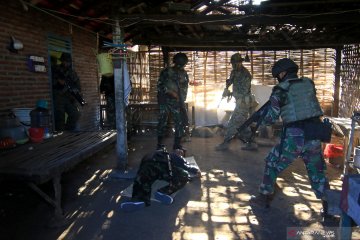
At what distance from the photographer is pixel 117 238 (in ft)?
11.0

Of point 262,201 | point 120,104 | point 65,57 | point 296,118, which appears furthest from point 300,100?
point 65,57

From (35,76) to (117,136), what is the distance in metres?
1.98

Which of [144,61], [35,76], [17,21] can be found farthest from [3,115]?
[144,61]

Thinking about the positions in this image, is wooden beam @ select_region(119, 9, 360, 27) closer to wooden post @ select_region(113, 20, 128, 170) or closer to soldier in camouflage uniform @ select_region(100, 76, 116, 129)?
wooden post @ select_region(113, 20, 128, 170)

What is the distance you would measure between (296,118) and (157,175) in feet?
6.14

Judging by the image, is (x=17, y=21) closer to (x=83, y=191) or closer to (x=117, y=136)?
(x=117, y=136)

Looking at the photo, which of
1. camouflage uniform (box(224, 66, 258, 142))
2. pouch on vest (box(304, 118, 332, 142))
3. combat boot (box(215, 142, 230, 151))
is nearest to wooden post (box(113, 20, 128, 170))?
combat boot (box(215, 142, 230, 151))

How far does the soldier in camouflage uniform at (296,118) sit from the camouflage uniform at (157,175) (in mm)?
1301

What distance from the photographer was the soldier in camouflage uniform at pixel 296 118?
12.2ft

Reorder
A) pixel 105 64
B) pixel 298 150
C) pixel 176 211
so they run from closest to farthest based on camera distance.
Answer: pixel 298 150, pixel 176 211, pixel 105 64

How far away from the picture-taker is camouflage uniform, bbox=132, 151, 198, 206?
13.4ft

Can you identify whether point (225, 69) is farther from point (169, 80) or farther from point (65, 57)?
point (65, 57)

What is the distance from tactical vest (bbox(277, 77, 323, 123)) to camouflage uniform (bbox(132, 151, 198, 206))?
165cm

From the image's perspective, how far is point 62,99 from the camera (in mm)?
6754
